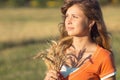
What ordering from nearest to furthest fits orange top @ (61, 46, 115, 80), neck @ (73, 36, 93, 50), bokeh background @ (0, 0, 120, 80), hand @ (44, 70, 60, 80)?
hand @ (44, 70, 60, 80), orange top @ (61, 46, 115, 80), neck @ (73, 36, 93, 50), bokeh background @ (0, 0, 120, 80)

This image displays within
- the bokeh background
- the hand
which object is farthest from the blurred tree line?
the hand

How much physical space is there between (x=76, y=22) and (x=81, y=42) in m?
0.17

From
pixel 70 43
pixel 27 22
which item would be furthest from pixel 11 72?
pixel 27 22

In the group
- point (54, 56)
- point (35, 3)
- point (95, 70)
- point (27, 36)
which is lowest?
point (35, 3)

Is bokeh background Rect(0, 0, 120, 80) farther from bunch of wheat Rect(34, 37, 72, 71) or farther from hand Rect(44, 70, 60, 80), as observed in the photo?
hand Rect(44, 70, 60, 80)

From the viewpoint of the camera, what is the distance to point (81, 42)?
4762 mm

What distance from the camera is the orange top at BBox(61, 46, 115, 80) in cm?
459

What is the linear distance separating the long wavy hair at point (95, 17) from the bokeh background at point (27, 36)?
57cm

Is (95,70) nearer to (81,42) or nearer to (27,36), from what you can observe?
(81,42)

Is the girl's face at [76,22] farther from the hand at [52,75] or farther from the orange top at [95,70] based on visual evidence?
the hand at [52,75]

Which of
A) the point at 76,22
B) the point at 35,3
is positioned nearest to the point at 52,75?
the point at 76,22

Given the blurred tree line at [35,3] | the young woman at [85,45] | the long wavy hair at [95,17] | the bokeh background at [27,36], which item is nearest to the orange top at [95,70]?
the young woman at [85,45]

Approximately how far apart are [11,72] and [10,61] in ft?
4.96

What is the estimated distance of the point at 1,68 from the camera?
11.1 m
